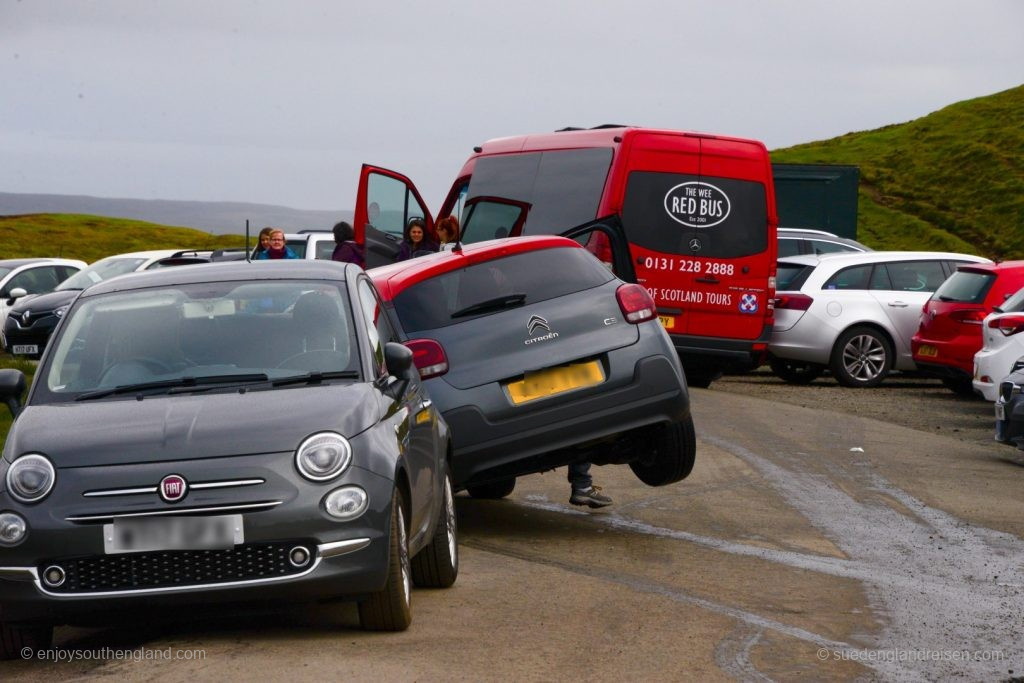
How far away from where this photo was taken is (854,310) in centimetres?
2150

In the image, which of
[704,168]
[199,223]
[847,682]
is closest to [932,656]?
[847,682]

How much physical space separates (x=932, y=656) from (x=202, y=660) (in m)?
2.89

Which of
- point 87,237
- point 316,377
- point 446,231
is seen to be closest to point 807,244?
point 446,231

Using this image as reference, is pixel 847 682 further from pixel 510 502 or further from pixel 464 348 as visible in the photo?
pixel 510 502

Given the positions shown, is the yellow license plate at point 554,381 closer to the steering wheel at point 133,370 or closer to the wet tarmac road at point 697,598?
the wet tarmac road at point 697,598

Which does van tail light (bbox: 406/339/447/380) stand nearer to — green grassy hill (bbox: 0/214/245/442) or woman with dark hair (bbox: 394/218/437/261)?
woman with dark hair (bbox: 394/218/437/261)

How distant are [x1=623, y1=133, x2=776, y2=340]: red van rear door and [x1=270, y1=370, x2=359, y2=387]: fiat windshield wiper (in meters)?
11.1

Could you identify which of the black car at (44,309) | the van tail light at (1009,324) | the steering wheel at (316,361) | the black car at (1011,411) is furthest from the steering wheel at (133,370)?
the black car at (44,309)

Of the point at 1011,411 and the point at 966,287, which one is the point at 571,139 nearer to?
the point at 966,287

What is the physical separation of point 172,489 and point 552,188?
12509 millimetres

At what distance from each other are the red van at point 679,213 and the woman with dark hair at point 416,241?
152cm

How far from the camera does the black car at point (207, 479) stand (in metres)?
6.38

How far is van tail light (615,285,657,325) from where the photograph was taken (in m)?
9.82

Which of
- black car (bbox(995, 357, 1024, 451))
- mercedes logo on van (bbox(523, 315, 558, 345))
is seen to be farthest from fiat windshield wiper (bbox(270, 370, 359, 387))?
black car (bbox(995, 357, 1024, 451))
